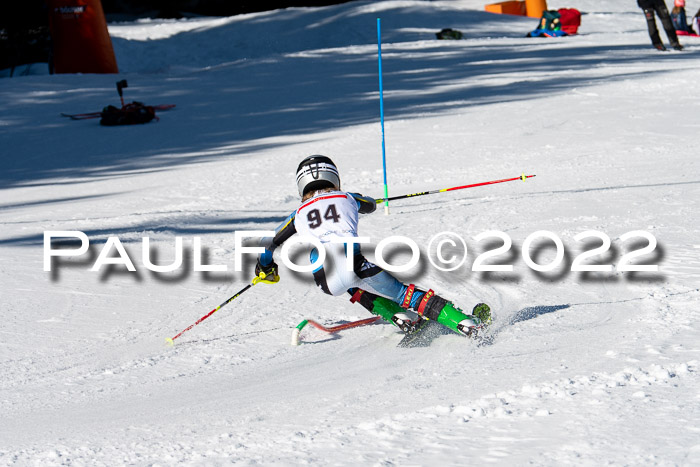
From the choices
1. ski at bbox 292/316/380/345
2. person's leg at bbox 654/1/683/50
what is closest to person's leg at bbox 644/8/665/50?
person's leg at bbox 654/1/683/50

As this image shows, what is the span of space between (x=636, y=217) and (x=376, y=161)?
4.23 m

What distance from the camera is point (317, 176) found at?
519 cm

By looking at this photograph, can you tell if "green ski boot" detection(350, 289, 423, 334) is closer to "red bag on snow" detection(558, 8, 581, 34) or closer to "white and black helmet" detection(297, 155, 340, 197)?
"white and black helmet" detection(297, 155, 340, 197)

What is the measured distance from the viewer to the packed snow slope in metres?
3.83

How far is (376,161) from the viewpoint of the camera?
37.6 feet

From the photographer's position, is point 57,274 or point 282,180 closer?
point 57,274

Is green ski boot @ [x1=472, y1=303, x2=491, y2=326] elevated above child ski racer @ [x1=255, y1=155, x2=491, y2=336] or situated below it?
below

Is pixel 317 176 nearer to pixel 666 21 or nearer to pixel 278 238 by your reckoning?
pixel 278 238

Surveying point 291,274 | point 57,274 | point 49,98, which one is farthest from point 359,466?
point 49,98

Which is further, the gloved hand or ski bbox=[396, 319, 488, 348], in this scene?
the gloved hand

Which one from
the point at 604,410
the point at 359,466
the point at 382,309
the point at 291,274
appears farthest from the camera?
the point at 291,274

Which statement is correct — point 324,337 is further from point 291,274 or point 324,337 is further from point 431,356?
point 291,274

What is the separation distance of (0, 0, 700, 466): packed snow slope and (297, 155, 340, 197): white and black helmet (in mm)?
917

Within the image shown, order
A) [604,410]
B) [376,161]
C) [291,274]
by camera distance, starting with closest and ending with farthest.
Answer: [604,410] → [291,274] → [376,161]
